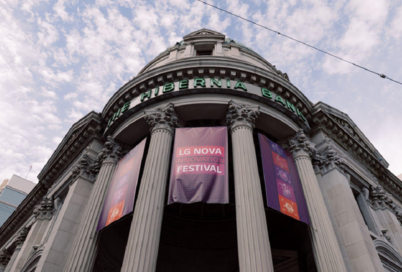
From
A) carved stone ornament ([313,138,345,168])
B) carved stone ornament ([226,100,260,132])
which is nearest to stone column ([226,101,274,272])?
carved stone ornament ([226,100,260,132])

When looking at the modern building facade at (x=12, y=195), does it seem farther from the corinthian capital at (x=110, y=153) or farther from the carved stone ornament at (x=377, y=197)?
the carved stone ornament at (x=377, y=197)

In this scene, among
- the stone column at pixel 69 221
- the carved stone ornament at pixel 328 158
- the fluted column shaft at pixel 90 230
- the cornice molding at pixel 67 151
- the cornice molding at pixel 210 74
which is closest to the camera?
the fluted column shaft at pixel 90 230

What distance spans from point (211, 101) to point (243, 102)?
2.11m

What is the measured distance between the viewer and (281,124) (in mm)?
20594

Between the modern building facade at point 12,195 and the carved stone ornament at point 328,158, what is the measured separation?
71639 mm

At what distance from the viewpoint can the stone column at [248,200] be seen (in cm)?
1280

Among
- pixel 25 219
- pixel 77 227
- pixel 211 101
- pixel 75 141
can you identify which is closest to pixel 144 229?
pixel 77 227

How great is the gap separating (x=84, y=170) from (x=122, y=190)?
5.65 metres

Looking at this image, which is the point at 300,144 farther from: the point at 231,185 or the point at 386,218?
the point at 386,218

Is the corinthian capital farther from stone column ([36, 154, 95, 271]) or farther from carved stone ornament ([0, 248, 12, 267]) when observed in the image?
carved stone ornament ([0, 248, 12, 267])

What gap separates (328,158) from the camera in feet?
68.9

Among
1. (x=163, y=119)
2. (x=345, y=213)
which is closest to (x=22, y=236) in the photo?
(x=163, y=119)

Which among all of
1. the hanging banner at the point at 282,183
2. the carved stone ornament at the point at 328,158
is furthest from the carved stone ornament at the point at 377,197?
the hanging banner at the point at 282,183

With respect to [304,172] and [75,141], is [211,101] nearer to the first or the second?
[304,172]
